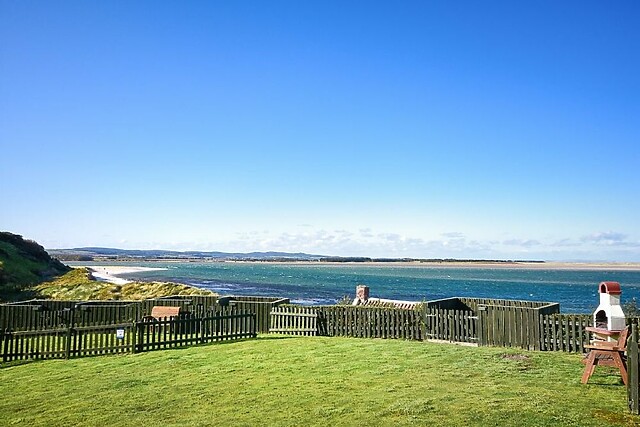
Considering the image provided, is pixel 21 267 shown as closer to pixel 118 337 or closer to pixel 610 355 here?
pixel 118 337

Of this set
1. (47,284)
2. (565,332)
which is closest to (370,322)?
(565,332)

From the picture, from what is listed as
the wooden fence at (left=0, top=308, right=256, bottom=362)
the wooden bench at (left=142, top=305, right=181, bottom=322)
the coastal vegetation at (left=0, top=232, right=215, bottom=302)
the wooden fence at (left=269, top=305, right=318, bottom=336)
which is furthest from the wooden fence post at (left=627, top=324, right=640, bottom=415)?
the coastal vegetation at (left=0, top=232, right=215, bottom=302)

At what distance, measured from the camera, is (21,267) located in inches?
2203

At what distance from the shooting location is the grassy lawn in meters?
9.13

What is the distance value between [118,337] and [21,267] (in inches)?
1833

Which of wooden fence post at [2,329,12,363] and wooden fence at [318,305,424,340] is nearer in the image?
wooden fence post at [2,329,12,363]

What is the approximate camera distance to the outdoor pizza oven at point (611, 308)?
1074 centimetres

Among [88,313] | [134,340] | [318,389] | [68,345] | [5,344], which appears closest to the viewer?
[318,389]

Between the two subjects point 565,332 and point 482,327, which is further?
point 482,327

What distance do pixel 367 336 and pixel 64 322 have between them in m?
12.5

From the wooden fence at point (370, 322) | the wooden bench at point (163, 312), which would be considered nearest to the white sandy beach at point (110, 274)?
the wooden bench at point (163, 312)

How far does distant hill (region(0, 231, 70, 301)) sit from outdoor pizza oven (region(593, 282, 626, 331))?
4319 centimetres

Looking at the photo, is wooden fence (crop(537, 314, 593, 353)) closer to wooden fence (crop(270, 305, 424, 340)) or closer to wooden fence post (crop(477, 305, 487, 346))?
wooden fence post (crop(477, 305, 487, 346))

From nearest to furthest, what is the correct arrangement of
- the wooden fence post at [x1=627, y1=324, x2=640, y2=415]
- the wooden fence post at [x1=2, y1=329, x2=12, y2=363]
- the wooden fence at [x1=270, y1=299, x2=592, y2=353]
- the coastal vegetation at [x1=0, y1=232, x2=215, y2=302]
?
the wooden fence post at [x1=627, y1=324, x2=640, y2=415] < the wooden fence post at [x1=2, y1=329, x2=12, y2=363] < the wooden fence at [x1=270, y1=299, x2=592, y2=353] < the coastal vegetation at [x1=0, y1=232, x2=215, y2=302]
